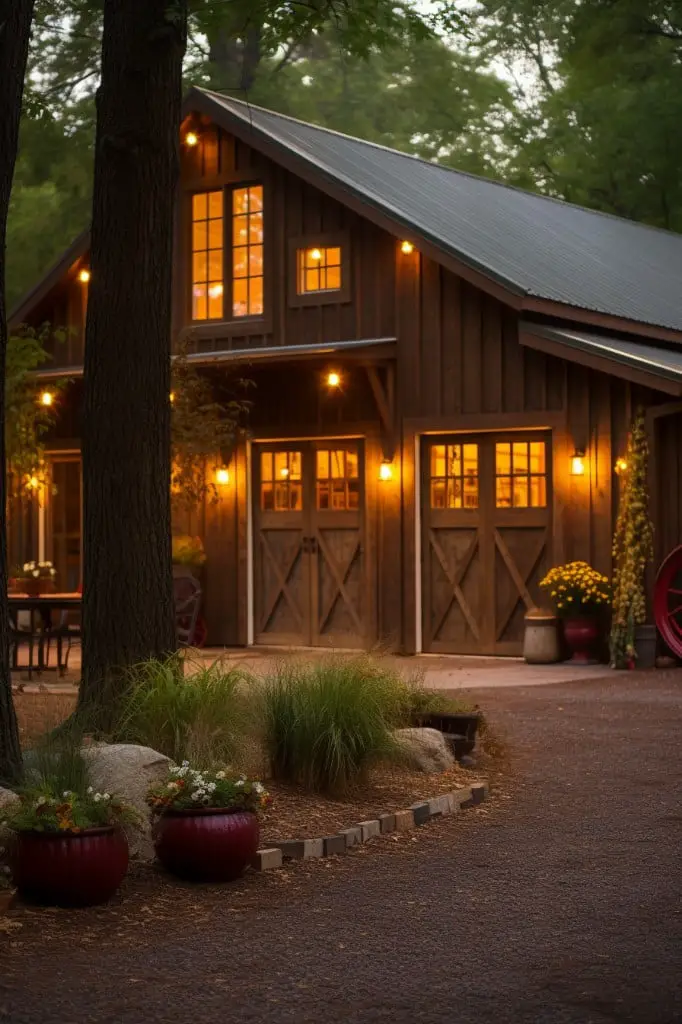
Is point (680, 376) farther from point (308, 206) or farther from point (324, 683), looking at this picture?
point (324, 683)

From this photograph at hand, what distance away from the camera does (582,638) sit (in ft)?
55.1

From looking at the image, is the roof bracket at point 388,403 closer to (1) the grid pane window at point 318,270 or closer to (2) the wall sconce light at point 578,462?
(1) the grid pane window at point 318,270

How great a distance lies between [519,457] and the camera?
17547 mm

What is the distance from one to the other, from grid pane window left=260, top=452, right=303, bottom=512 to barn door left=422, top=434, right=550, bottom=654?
1.73m

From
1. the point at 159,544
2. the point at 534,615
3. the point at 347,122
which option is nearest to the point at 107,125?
the point at 159,544

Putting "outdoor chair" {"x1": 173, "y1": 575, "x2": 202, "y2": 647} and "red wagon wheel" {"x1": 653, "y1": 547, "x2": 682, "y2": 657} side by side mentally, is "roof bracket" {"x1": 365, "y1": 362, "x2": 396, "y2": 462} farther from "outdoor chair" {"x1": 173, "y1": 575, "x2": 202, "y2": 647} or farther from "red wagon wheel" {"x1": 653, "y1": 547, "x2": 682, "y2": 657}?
"red wagon wheel" {"x1": 653, "y1": 547, "x2": 682, "y2": 657}

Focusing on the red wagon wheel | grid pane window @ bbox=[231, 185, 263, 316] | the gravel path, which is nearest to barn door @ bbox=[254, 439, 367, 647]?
grid pane window @ bbox=[231, 185, 263, 316]

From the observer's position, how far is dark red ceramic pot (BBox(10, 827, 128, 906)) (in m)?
6.47

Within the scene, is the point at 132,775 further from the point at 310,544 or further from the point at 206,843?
the point at 310,544

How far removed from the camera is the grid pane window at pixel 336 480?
61.5 feet

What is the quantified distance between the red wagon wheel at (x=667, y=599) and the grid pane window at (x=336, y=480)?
396cm

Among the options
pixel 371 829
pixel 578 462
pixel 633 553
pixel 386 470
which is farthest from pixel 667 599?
pixel 371 829

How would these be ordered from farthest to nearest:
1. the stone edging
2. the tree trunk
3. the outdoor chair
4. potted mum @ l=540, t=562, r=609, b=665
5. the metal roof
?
the outdoor chair < potted mum @ l=540, t=562, r=609, b=665 < the metal roof < the tree trunk < the stone edging

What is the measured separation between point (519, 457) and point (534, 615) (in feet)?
5.77
